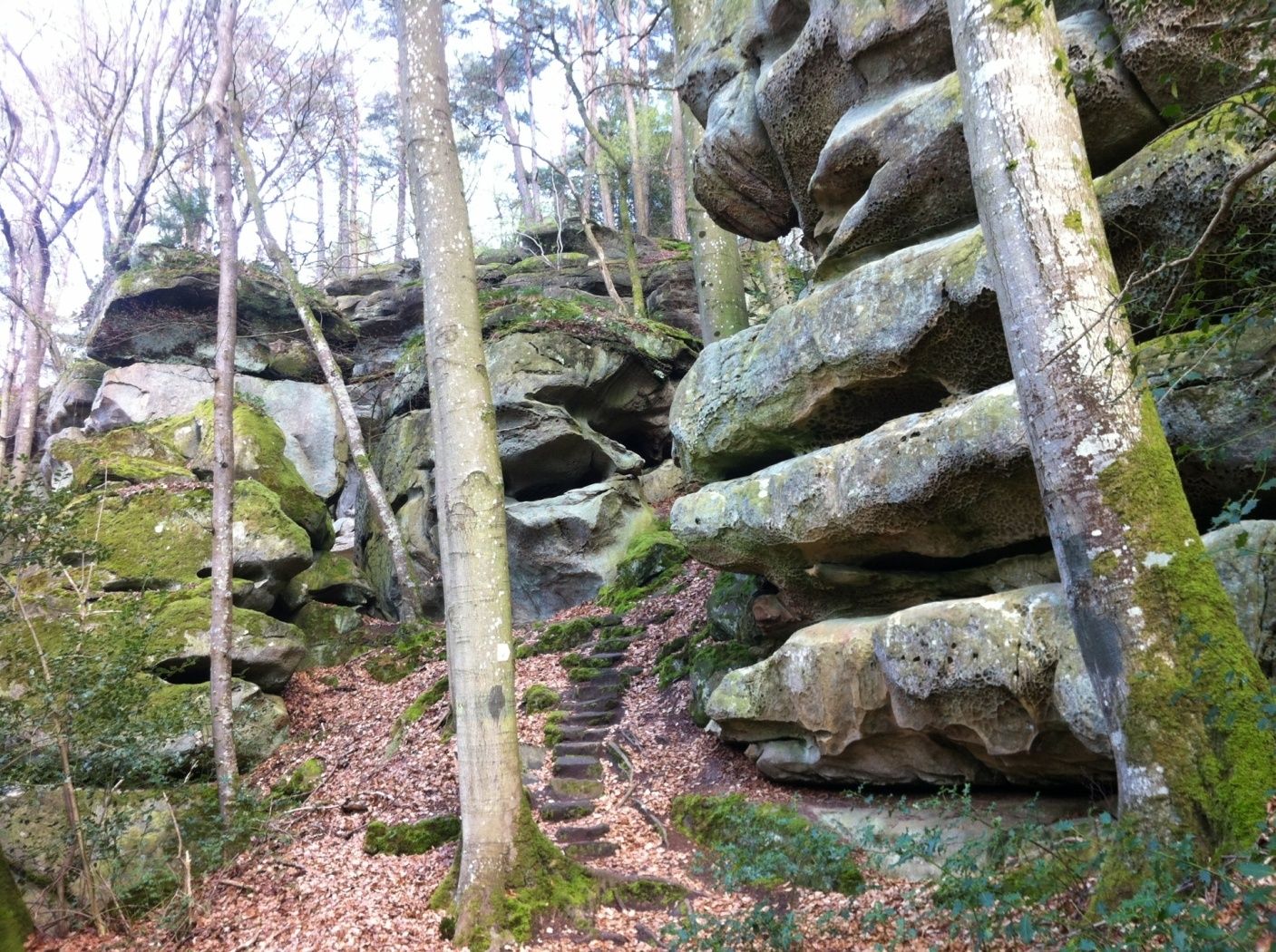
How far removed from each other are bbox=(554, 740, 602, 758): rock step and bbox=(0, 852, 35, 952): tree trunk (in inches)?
189

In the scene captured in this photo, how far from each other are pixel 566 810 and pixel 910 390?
204 inches

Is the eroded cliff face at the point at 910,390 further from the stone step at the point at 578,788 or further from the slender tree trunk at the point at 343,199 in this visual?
the slender tree trunk at the point at 343,199

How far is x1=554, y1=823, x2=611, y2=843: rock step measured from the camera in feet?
22.8

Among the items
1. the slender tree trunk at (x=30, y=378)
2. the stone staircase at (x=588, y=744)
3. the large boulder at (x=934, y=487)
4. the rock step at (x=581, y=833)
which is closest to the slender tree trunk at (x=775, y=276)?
the stone staircase at (x=588, y=744)

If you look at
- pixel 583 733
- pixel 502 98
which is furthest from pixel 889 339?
pixel 502 98

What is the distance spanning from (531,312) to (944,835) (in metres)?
14.2

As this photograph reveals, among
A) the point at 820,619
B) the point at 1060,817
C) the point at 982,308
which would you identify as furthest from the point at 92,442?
the point at 1060,817

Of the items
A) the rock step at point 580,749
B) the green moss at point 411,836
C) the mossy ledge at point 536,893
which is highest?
the rock step at point 580,749

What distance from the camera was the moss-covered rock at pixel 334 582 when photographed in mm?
13923

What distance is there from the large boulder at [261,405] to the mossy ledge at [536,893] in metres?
13.4

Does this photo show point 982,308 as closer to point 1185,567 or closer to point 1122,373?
point 1122,373

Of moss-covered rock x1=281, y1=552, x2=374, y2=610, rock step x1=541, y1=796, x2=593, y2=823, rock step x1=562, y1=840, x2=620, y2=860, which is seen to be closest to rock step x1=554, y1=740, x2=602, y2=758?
rock step x1=541, y1=796, x2=593, y2=823

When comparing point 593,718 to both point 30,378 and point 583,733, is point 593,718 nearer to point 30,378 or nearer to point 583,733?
point 583,733

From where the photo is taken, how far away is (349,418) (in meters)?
15.3
